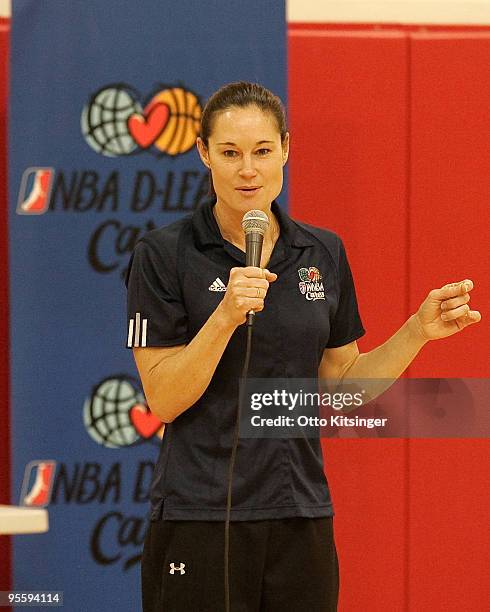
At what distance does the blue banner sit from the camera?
8.81 ft

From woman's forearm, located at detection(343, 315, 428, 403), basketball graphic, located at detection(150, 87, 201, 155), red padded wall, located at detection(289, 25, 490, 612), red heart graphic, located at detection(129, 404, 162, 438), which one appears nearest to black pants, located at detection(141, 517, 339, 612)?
woman's forearm, located at detection(343, 315, 428, 403)

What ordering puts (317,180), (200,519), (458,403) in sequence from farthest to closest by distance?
(317,180), (458,403), (200,519)

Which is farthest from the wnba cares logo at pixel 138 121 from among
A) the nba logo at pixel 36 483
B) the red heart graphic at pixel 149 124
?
the nba logo at pixel 36 483

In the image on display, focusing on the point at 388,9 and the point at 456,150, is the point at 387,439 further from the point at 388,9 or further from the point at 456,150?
the point at 388,9

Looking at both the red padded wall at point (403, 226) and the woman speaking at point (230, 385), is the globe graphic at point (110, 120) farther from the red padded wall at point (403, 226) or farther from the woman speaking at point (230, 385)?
the woman speaking at point (230, 385)

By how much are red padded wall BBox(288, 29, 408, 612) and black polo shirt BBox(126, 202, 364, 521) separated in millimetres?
1124

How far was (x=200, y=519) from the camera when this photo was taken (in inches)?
66.3

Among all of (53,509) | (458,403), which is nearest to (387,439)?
(458,403)

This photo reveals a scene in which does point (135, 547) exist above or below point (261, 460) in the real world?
below

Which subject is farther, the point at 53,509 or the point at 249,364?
the point at 53,509

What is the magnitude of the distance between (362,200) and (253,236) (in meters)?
1.38

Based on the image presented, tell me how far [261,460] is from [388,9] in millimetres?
1813

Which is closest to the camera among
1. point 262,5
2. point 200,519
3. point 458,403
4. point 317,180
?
point 200,519

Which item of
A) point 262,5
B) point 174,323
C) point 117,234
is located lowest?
point 174,323
